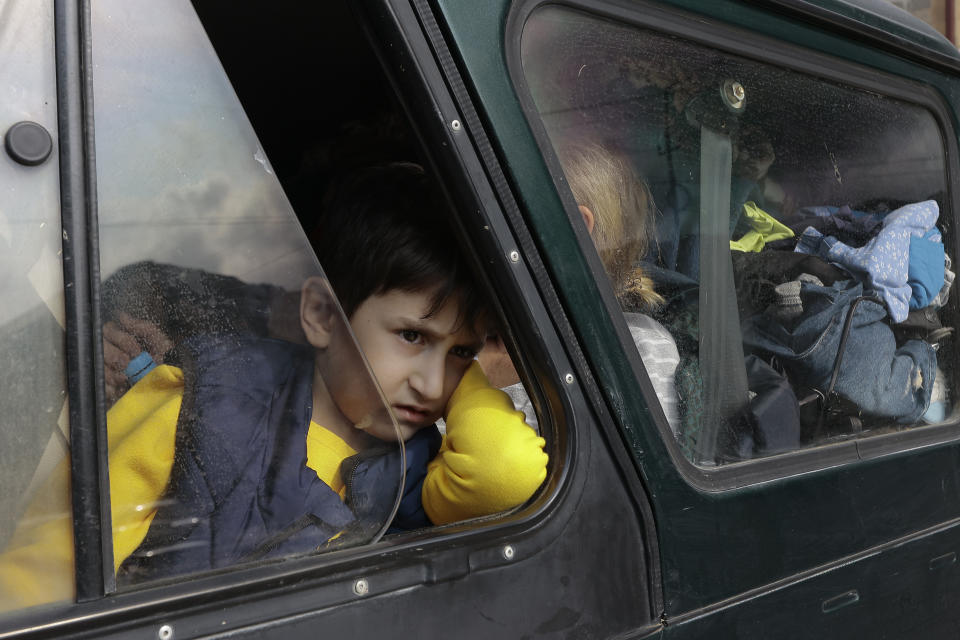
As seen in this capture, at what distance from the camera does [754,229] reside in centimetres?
152

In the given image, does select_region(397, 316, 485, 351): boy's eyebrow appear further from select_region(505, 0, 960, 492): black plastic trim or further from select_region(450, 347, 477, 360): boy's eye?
select_region(505, 0, 960, 492): black plastic trim

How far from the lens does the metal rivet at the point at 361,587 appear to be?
2.97 feet

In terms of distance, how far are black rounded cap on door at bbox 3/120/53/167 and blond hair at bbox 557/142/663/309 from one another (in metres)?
0.60

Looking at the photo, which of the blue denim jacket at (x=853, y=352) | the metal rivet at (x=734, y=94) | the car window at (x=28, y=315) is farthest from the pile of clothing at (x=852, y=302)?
the car window at (x=28, y=315)

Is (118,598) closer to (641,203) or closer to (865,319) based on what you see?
(641,203)

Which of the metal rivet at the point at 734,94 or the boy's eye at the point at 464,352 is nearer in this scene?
the boy's eye at the point at 464,352

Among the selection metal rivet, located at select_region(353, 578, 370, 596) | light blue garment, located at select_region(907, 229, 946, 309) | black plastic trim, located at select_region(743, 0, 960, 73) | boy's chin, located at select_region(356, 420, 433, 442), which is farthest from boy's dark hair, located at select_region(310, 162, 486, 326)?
light blue garment, located at select_region(907, 229, 946, 309)

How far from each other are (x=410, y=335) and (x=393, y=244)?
5.0 inches

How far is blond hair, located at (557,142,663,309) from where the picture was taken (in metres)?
1.20

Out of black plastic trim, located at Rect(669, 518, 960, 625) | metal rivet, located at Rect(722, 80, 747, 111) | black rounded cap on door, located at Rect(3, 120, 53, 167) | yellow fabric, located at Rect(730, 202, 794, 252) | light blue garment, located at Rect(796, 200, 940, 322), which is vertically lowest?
black plastic trim, located at Rect(669, 518, 960, 625)

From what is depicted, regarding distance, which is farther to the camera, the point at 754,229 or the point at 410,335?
the point at 754,229

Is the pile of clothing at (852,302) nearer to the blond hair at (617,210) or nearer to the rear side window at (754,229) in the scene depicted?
the rear side window at (754,229)

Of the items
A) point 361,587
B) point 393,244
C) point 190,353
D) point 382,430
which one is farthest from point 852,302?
point 190,353

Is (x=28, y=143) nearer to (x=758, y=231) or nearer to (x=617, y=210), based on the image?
(x=617, y=210)
